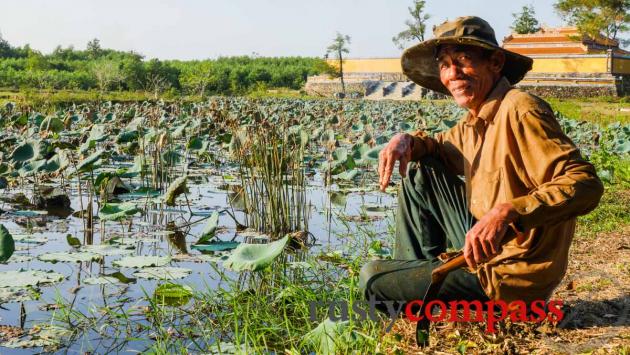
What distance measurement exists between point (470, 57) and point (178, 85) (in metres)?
32.4

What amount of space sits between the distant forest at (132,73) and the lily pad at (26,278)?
56.9ft

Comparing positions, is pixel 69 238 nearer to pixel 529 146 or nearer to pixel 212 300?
pixel 212 300

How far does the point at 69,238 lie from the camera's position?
3.71 meters

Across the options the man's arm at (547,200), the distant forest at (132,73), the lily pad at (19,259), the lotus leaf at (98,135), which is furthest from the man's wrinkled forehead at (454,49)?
the distant forest at (132,73)

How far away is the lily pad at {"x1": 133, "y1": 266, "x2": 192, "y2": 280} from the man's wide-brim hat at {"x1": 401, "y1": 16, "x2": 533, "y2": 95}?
1.33 m

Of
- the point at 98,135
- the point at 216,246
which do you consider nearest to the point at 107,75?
the point at 98,135

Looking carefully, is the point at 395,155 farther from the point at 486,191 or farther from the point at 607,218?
the point at 607,218

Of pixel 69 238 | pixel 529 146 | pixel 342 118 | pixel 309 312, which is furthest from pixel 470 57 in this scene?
pixel 342 118

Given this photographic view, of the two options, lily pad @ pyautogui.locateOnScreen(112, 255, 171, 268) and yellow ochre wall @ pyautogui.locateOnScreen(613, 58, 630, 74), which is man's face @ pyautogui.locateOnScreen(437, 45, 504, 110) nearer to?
lily pad @ pyautogui.locateOnScreen(112, 255, 171, 268)

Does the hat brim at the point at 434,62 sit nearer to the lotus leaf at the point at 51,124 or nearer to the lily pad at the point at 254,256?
the lily pad at the point at 254,256

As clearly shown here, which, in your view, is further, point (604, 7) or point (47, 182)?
point (604, 7)

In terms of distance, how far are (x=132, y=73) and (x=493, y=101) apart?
28.4 m

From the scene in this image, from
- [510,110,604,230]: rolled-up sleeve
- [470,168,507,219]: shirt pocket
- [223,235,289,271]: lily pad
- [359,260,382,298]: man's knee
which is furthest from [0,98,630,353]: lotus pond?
[510,110,604,230]: rolled-up sleeve

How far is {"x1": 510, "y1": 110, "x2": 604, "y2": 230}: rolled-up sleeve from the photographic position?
1832 millimetres
